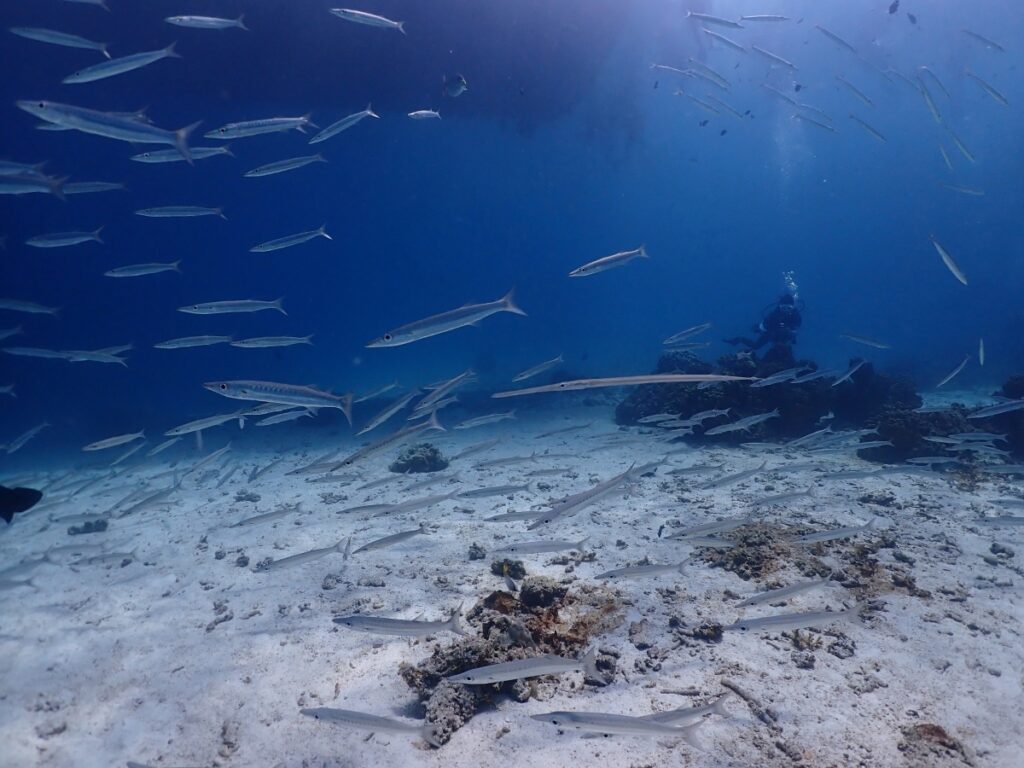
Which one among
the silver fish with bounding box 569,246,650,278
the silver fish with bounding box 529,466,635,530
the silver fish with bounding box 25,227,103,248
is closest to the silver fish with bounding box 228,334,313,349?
the silver fish with bounding box 569,246,650,278

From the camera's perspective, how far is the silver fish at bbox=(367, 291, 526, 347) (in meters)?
5.69

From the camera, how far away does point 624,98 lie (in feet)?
119

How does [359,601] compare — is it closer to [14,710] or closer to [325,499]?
[14,710]

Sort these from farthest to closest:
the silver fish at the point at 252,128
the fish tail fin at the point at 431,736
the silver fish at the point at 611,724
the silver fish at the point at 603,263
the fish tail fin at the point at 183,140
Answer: the silver fish at the point at 252,128, the fish tail fin at the point at 183,140, the silver fish at the point at 603,263, the fish tail fin at the point at 431,736, the silver fish at the point at 611,724

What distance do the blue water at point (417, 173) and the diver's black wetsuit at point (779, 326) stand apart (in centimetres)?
621

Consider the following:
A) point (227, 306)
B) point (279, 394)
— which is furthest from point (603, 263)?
point (227, 306)

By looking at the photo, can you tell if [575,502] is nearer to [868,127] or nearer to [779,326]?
[779,326]

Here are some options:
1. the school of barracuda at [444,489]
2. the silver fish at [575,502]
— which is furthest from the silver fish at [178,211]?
the silver fish at [575,502]

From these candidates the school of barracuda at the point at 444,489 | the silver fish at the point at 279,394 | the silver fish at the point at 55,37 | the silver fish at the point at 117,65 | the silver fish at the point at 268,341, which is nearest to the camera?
the school of barracuda at the point at 444,489

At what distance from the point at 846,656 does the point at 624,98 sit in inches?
1566

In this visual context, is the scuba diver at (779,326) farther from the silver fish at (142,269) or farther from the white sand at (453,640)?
the silver fish at (142,269)

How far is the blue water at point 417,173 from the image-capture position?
78.9ft

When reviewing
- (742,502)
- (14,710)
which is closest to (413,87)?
(742,502)

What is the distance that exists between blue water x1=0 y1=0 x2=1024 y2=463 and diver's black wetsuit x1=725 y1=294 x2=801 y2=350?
20.4ft
